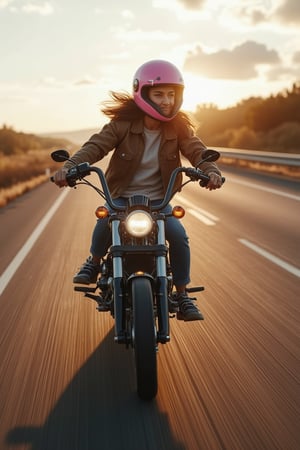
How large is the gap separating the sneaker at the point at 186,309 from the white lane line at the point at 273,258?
9.33 feet

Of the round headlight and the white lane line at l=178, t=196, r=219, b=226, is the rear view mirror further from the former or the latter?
the white lane line at l=178, t=196, r=219, b=226

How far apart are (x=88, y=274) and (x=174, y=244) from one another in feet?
2.78

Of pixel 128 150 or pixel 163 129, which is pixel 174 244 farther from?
pixel 163 129

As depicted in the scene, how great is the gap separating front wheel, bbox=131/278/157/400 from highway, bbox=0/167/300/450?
0.14m

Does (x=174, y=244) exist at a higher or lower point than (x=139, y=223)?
lower

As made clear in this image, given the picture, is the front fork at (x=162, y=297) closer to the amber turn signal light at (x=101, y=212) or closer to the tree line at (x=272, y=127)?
the amber turn signal light at (x=101, y=212)

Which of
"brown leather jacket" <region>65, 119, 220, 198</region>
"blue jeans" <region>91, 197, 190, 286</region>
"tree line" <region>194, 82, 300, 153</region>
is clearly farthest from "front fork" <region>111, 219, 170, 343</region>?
"tree line" <region>194, 82, 300, 153</region>

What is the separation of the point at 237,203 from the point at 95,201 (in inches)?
145

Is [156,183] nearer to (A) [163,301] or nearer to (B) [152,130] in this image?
(B) [152,130]

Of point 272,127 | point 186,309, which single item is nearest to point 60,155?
point 186,309

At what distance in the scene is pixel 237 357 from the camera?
4.70 m

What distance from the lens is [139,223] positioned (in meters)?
4.11

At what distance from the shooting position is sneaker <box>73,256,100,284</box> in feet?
17.0

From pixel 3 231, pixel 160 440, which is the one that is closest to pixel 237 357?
pixel 160 440
